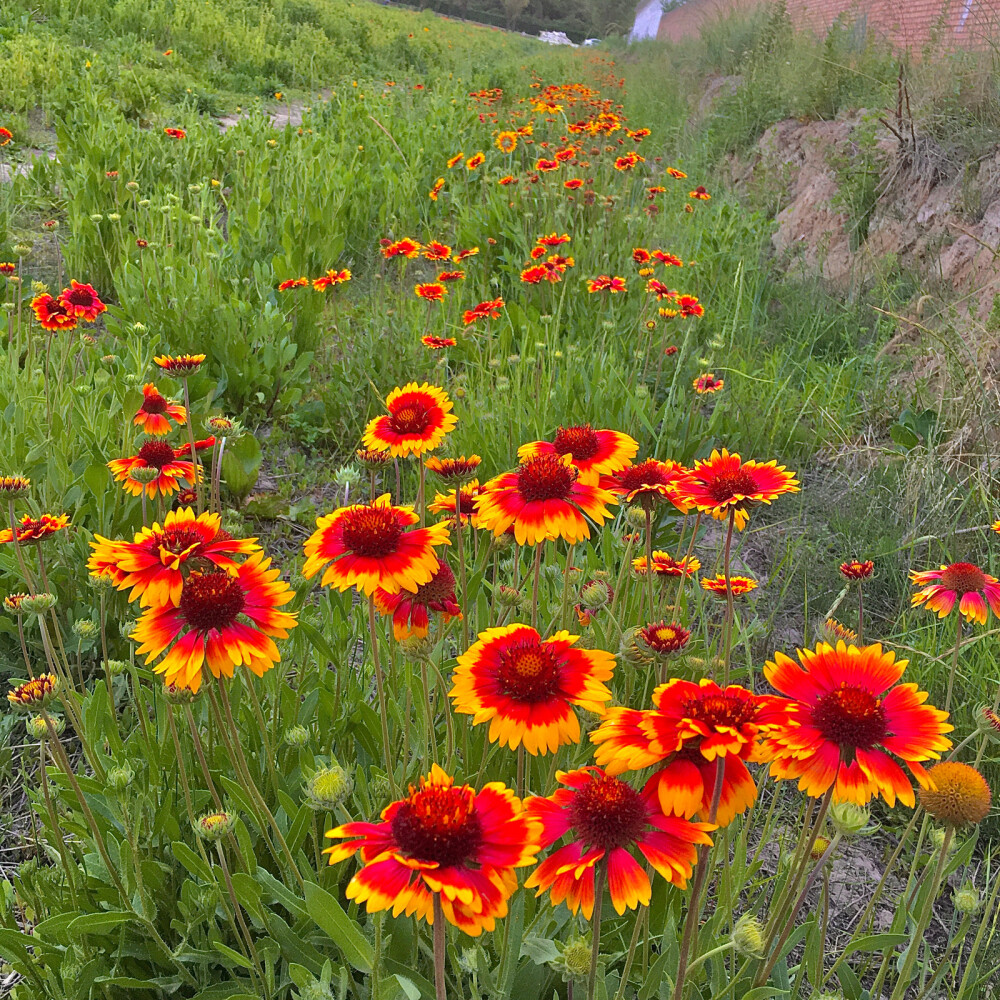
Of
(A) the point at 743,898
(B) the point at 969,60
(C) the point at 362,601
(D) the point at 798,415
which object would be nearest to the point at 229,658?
(C) the point at 362,601

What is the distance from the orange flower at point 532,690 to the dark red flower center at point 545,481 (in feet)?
0.85

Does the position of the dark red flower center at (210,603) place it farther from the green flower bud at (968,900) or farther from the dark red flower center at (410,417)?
the green flower bud at (968,900)

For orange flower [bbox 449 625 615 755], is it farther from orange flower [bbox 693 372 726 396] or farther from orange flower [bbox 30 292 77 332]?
orange flower [bbox 30 292 77 332]

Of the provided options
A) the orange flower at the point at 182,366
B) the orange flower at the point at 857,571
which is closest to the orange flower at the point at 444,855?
the orange flower at the point at 857,571

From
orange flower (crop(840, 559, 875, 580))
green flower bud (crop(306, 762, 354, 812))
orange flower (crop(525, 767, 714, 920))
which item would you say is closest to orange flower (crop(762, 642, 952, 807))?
orange flower (crop(525, 767, 714, 920))

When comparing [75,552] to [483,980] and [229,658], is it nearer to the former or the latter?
[229,658]

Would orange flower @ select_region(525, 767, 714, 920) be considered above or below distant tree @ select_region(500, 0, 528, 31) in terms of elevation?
below

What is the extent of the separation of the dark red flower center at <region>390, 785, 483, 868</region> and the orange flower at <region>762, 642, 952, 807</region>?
0.86ft

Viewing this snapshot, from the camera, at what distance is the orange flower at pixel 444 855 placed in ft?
1.90

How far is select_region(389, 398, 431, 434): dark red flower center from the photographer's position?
1.31m

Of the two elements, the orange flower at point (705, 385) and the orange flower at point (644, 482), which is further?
the orange flower at point (705, 385)

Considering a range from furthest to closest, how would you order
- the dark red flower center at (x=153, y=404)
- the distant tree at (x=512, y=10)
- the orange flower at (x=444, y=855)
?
the distant tree at (x=512, y=10) → the dark red flower center at (x=153, y=404) → the orange flower at (x=444, y=855)

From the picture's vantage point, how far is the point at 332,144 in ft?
18.2

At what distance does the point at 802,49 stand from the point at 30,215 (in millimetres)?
5654
